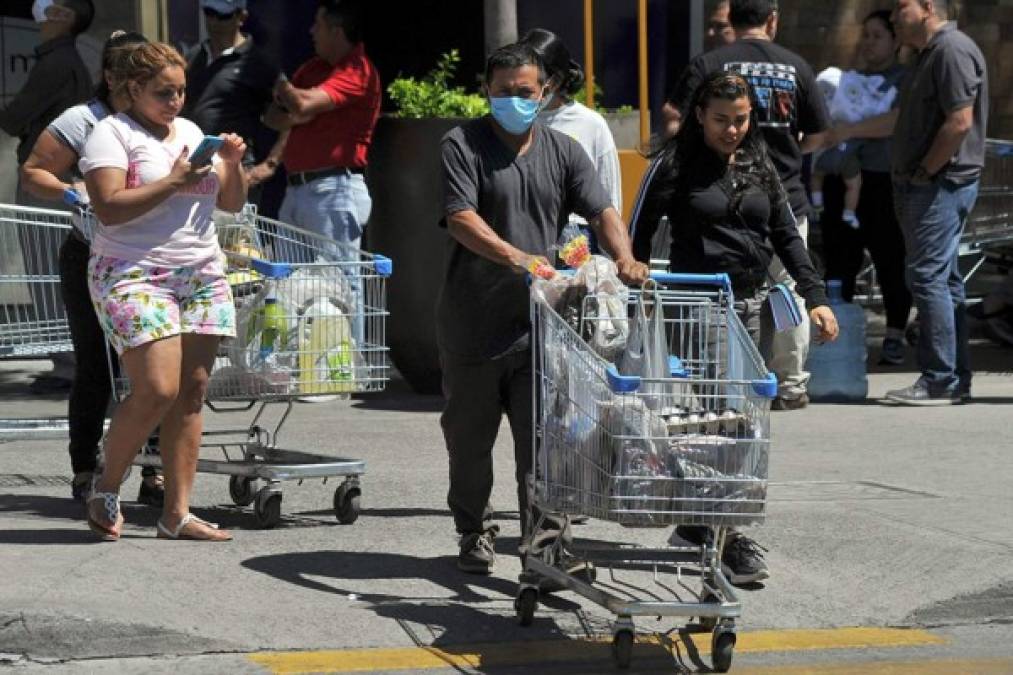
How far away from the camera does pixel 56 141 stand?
8.06 m

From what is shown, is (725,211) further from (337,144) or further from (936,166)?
(337,144)

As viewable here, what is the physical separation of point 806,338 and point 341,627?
4956 millimetres

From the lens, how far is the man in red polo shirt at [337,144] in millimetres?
11516

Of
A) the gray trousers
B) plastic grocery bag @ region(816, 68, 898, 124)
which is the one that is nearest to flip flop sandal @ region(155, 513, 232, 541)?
the gray trousers

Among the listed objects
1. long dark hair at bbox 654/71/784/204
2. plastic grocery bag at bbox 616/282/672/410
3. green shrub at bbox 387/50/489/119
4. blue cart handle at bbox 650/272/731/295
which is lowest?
plastic grocery bag at bbox 616/282/672/410

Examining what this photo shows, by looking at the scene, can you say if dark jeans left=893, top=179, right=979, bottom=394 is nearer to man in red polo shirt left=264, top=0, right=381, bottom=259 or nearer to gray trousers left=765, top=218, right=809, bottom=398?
gray trousers left=765, top=218, right=809, bottom=398

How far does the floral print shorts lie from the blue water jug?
4958 mm

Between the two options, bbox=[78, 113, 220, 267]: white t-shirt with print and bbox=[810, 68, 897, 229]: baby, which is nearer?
bbox=[78, 113, 220, 267]: white t-shirt with print

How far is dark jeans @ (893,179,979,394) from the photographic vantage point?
11453 mm

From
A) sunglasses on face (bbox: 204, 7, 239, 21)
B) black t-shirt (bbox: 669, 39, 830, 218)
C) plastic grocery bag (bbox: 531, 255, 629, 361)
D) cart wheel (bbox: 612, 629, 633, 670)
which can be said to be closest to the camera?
cart wheel (bbox: 612, 629, 633, 670)

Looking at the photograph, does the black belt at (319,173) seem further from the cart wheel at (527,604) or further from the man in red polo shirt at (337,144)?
the cart wheel at (527,604)

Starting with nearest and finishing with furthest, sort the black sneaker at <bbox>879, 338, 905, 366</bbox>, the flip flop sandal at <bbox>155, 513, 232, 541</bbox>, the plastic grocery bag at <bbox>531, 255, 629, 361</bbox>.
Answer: the plastic grocery bag at <bbox>531, 255, 629, 361</bbox>
the flip flop sandal at <bbox>155, 513, 232, 541</bbox>
the black sneaker at <bbox>879, 338, 905, 366</bbox>

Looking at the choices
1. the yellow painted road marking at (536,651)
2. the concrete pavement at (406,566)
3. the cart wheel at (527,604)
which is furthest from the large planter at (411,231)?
the yellow painted road marking at (536,651)

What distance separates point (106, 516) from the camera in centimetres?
770
